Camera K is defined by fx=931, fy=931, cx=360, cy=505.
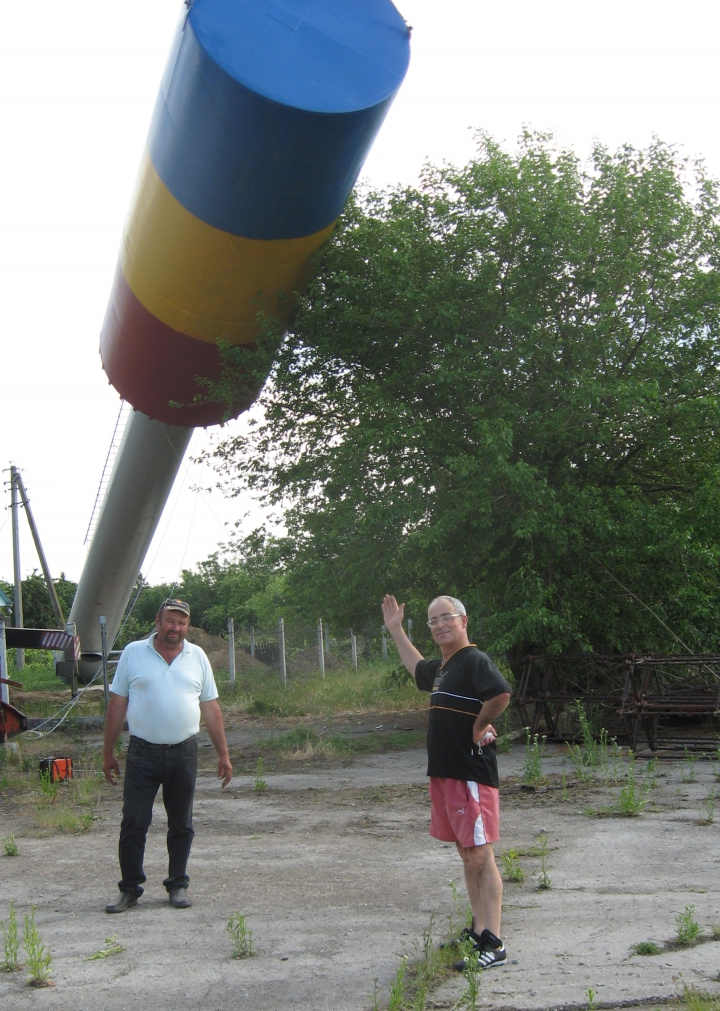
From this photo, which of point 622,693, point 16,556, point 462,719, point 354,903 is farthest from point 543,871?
point 16,556

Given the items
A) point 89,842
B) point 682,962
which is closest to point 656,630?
point 89,842

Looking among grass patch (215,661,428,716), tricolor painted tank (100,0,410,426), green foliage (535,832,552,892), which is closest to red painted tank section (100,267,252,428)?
tricolor painted tank (100,0,410,426)

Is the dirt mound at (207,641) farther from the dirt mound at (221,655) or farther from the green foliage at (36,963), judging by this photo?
the green foliage at (36,963)

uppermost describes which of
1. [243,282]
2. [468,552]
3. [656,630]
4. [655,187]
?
[655,187]

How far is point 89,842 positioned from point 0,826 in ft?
4.03

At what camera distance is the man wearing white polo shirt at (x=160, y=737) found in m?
4.85

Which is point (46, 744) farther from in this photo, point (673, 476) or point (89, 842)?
point (673, 476)

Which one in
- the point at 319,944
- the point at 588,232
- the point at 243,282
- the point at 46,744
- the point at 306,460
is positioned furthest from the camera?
the point at 46,744

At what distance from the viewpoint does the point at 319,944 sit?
13.2ft

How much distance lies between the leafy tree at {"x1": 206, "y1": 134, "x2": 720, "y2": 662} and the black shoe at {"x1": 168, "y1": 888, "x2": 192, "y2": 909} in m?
5.53

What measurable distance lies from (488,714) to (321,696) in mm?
13826

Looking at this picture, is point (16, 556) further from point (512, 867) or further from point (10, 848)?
point (512, 867)

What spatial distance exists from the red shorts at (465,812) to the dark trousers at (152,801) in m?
1.55

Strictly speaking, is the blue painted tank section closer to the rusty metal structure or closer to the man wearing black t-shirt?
the man wearing black t-shirt
